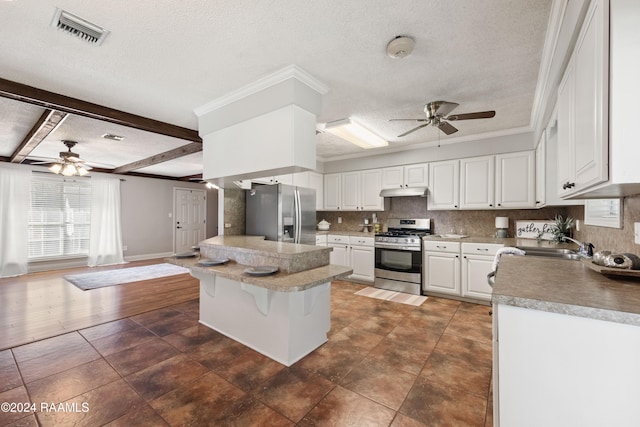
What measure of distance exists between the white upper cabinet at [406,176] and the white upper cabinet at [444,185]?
11 cm

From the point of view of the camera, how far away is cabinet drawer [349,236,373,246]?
4.64m

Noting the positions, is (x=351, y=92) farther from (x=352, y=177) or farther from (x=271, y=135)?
(x=352, y=177)

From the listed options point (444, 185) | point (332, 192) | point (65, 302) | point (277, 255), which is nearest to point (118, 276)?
point (65, 302)

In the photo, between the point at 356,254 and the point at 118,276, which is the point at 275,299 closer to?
the point at 356,254

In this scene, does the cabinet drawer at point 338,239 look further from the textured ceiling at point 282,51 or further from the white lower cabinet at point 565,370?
the white lower cabinet at point 565,370

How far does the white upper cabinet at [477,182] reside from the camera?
12.7ft

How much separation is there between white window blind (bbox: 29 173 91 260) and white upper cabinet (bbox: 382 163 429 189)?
6857mm

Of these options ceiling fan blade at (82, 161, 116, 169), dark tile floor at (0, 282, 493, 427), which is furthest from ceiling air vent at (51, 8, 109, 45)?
ceiling fan blade at (82, 161, 116, 169)

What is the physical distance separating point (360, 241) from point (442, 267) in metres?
1.38

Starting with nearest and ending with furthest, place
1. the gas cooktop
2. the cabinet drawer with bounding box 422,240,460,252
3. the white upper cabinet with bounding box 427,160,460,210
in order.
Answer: the cabinet drawer with bounding box 422,240,460,252
the white upper cabinet with bounding box 427,160,460,210
the gas cooktop

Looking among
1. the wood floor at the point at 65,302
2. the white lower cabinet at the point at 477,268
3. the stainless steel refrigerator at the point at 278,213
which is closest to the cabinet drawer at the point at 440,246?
the white lower cabinet at the point at 477,268

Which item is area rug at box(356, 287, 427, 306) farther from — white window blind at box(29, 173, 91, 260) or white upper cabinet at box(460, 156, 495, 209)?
white window blind at box(29, 173, 91, 260)

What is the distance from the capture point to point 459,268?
382 cm

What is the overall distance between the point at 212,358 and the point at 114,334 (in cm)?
128
